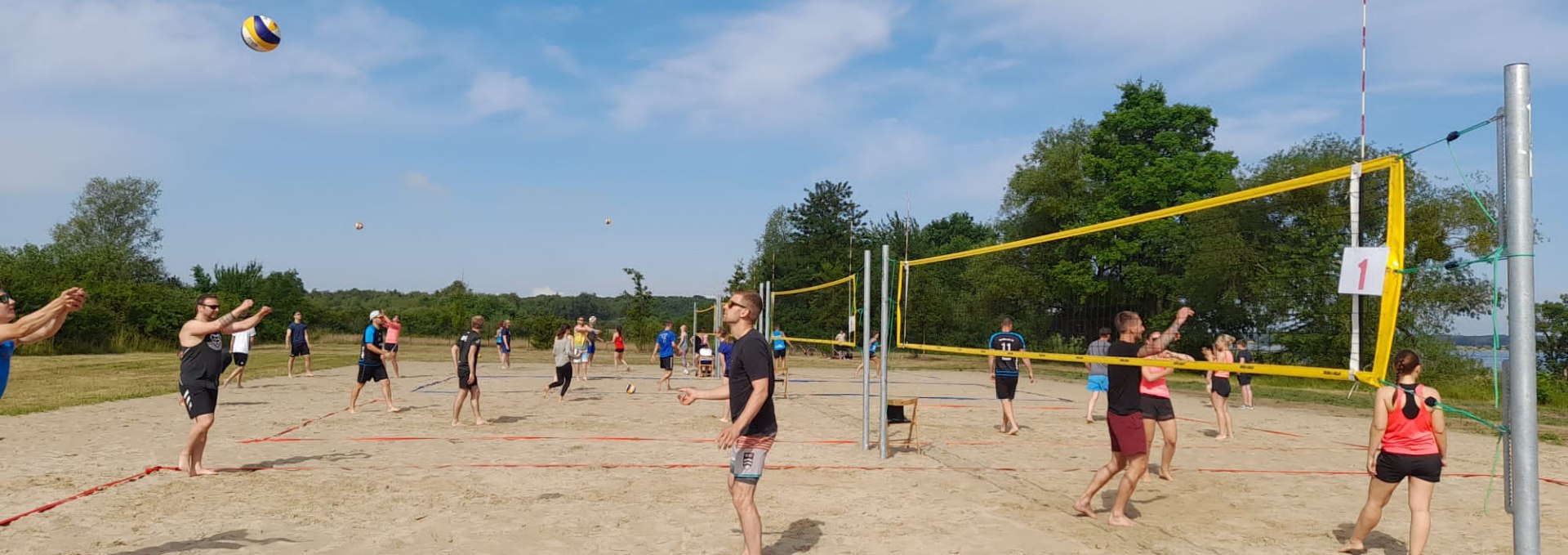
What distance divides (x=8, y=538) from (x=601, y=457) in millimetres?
4971

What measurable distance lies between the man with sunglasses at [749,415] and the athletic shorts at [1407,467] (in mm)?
3766

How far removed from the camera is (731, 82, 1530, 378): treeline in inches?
280

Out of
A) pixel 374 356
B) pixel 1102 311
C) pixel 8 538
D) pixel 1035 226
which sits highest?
pixel 1035 226

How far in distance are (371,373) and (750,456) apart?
10630mm

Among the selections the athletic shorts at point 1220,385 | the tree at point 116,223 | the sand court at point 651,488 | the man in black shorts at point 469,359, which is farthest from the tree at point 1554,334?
the tree at point 116,223

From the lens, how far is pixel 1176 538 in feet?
21.4

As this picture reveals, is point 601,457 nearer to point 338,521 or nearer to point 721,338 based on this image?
point 338,521

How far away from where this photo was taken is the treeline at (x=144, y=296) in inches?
1446

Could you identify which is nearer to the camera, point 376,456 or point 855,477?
point 855,477

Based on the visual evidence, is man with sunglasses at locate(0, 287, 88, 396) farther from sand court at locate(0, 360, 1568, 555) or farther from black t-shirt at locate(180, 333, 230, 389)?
black t-shirt at locate(180, 333, 230, 389)

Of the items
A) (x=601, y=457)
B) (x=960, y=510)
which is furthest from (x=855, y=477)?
(x=601, y=457)

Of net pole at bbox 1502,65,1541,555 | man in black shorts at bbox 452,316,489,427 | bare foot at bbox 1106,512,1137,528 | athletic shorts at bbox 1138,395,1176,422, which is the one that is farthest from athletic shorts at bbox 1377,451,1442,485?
man in black shorts at bbox 452,316,489,427

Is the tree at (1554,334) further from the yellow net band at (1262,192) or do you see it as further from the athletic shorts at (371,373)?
the athletic shorts at (371,373)

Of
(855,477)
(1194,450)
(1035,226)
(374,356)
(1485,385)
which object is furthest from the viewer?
(1035,226)
